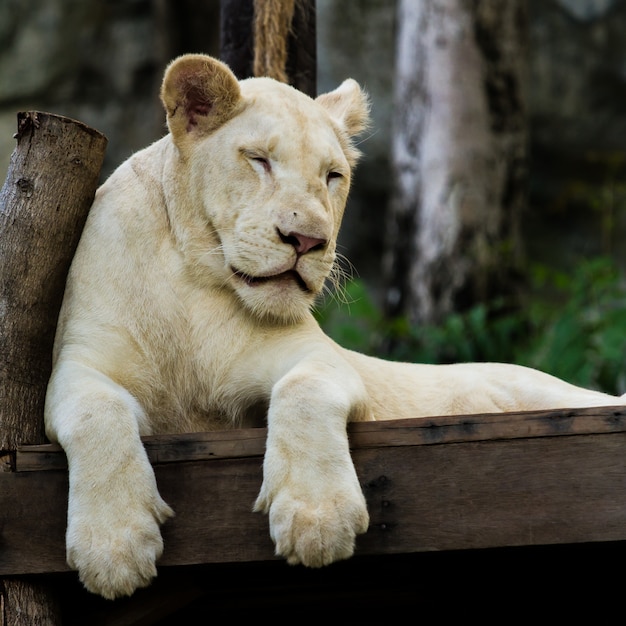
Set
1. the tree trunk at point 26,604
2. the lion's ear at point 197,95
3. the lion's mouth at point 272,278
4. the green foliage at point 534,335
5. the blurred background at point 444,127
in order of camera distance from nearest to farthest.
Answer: the tree trunk at point 26,604 → the lion's mouth at point 272,278 → the lion's ear at point 197,95 → the green foliage at point 534,335 → the blurred background at point 444,127

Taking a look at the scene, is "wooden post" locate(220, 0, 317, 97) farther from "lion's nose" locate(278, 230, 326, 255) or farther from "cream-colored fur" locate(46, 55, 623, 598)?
"lion's nose" locate(278, 230, 326, 255)

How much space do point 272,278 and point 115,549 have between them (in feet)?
3.35

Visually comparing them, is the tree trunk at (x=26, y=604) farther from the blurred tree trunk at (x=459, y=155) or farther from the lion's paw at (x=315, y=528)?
the blurred tree trunk at (x=459, y=155)

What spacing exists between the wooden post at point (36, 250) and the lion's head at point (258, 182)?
13.9 inches

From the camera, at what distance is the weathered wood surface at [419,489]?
2.84 meters

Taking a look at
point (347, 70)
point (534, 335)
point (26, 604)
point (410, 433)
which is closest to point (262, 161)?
point (410, 433)

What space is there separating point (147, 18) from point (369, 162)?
9.88 feet

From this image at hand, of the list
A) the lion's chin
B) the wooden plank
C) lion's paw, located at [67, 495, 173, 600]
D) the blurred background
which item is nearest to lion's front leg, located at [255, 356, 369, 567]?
the wooden plank

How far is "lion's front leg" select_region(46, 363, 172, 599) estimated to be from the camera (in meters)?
2.68

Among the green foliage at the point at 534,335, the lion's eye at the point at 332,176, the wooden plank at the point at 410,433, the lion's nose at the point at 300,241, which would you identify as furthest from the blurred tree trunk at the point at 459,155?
the wooden plank at the point at 410,433

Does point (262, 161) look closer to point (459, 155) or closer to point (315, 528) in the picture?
point (315, 528)

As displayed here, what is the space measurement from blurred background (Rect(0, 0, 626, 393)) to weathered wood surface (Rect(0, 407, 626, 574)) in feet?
16.5

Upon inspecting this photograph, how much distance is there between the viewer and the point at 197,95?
351 centimetres

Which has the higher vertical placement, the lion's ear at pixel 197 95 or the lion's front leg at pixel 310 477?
the lion's ear at pixel 197 95
